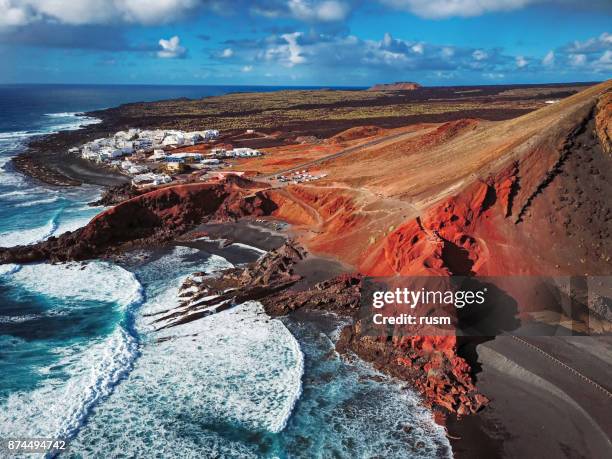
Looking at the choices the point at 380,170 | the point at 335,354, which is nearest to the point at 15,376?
the point at 335,354

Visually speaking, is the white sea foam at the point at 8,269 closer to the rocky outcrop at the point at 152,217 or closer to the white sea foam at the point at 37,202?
the rocky outcrop at the point at 152,217

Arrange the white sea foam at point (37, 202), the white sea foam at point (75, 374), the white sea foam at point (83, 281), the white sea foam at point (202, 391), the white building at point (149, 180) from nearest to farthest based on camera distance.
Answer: the white sea foam at point (202, 391) < the white sea foam at point (75, 374) < the white sea foam at point (83, 281) < the white sea foam at point (37, 202) < the white building at point (149, 180)

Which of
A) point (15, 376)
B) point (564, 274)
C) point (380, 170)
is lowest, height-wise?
point (15, 376)

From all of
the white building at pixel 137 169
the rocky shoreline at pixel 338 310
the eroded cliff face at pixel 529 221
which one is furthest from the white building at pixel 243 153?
the eroded cliff face at pixel 529 221

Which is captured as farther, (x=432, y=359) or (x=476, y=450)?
(x=432, y=359)

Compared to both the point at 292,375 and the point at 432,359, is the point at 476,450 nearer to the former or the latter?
the point at 432,359

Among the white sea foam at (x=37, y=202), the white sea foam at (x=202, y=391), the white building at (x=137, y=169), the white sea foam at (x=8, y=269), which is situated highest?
the white building at (x=137, y=169)
